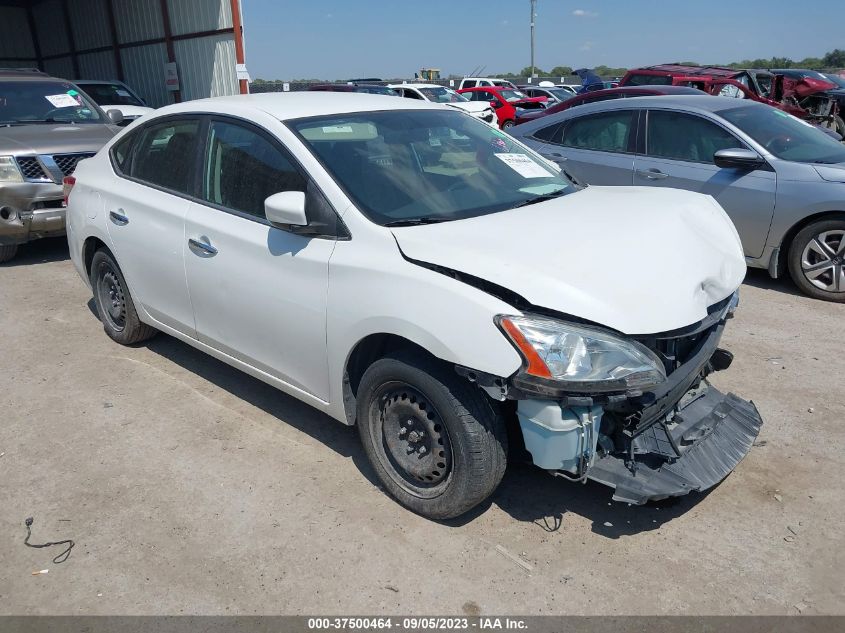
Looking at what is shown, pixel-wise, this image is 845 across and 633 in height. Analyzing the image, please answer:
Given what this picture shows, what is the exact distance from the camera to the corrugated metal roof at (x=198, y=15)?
15.9 metres

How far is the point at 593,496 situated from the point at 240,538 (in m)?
1.64

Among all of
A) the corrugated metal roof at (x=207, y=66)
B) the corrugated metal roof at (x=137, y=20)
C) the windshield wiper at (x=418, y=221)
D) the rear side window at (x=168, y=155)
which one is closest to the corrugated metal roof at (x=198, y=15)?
the corrugated metal roof at (x=207, y=66)

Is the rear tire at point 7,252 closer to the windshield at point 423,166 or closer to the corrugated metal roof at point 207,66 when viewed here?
the windshield at point 423,166

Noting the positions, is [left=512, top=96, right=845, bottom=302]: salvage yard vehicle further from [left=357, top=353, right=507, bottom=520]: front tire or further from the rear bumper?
the rear bumper

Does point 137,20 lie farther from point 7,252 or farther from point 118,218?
point 118,218

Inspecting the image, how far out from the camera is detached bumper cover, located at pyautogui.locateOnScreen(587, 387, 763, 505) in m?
2.76

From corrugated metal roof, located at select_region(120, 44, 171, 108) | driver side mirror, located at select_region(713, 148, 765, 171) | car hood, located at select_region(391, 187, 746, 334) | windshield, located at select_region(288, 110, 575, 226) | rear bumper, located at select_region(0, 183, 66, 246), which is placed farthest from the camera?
corrugated metal roof, located at select_region(120, 44, 171, 108)

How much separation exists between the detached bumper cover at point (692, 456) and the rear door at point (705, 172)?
3028mm

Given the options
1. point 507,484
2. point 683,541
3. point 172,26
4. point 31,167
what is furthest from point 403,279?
point 172,26

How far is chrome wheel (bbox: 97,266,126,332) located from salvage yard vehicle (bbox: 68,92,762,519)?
682 mm

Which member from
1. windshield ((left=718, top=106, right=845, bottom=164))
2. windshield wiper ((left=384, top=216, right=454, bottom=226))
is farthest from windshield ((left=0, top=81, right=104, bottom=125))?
windshield ((left=718, top=106, right=845, bottom=164))

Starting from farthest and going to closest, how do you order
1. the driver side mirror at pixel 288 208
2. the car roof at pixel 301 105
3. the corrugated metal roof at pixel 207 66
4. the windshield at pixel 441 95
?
the windshield at pixel 441 95, the corrugated metal roof at pixel 207 66, the car roof at pixel 301 105, the driver side mirror at pixel 288 208

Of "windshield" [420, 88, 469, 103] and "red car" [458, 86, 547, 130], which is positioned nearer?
"red car" [458, 86, 547, 130]

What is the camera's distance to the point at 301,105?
3.88 meters
